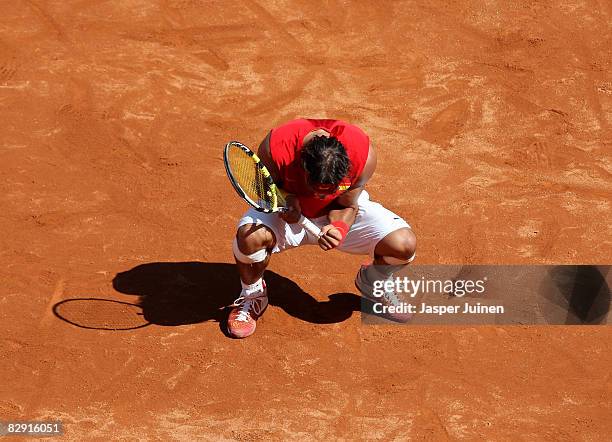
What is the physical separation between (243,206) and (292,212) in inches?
69.3

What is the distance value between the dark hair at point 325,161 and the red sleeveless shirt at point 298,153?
0.24m

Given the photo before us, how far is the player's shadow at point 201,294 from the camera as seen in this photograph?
815 cm

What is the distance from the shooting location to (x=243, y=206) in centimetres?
921

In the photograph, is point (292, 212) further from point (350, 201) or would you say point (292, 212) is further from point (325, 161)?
point (325, 161)

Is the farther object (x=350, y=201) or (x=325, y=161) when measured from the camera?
(x=350, y=201)

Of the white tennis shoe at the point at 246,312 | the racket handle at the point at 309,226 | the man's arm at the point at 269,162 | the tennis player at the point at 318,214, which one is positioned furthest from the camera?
the white tennis shoe at the point at 246,312

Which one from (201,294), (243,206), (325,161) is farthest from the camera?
(243,206)

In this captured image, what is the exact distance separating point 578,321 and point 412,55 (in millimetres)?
4234

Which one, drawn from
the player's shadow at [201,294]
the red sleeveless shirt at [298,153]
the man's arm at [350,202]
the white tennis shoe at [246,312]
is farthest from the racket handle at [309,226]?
the player's shadow at [201,294]

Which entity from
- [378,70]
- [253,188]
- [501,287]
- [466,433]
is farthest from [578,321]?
[378,70]

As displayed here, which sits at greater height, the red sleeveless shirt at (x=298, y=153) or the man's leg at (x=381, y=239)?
the red sleeveless shirt at (x=298, y=153)

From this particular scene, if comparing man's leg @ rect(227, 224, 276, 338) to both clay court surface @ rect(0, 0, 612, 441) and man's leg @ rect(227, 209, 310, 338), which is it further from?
clay court surface @ rect(0, 0, 612, 441)

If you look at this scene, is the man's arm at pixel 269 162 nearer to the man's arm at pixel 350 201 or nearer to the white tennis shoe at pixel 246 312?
the man's arm at pixel 350 201

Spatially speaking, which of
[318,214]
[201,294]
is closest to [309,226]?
[318,214]
